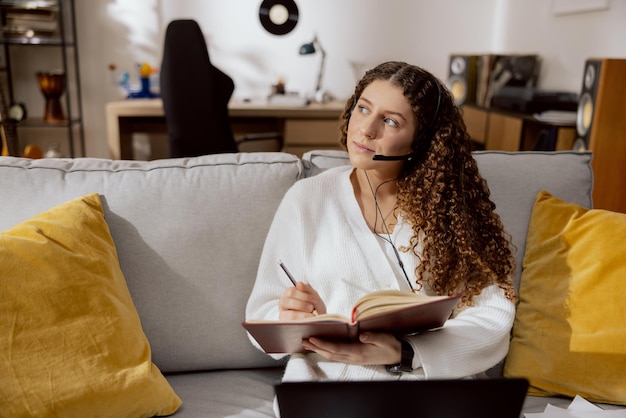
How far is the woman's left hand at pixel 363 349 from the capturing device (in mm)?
970

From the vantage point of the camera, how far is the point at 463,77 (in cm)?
378

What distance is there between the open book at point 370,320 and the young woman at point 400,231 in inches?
5.9

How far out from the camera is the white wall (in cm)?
376

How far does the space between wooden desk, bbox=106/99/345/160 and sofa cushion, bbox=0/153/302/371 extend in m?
2.11

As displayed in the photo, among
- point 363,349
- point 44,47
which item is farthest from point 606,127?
point 44,47

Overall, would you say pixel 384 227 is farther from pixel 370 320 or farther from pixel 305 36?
pixel 305 36

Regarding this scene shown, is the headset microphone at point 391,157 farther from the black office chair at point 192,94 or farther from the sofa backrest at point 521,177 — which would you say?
the black office chair at point 192,94

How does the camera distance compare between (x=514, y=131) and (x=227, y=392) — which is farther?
(x=514, y=131)

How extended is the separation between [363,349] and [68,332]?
1.74 feet

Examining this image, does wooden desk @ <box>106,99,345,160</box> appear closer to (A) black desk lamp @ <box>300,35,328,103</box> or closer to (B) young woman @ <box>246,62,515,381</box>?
(A) black desk lamp @ <box>300,35,328,103</box>

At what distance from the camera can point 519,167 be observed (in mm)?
1442

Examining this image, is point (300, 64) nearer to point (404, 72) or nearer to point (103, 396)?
point (404, 72)

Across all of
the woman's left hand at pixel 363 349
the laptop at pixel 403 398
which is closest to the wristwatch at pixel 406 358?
the woman's left hand at pixel 363 349

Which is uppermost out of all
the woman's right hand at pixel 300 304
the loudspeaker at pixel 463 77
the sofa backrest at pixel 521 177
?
the loudspeaker at pixel 463 77
